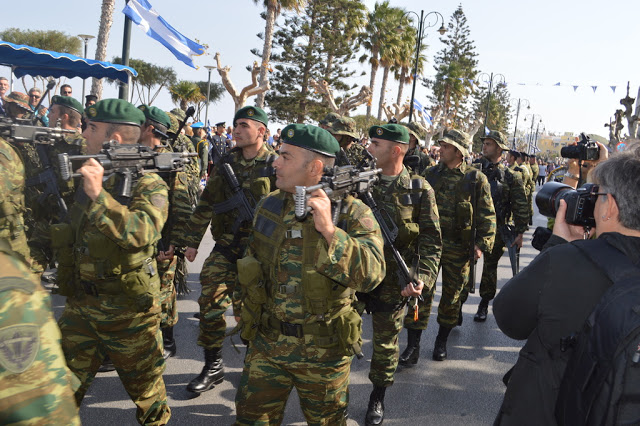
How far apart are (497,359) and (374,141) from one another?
9.38 ft

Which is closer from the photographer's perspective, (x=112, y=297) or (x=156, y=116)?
(x=112, y=297)

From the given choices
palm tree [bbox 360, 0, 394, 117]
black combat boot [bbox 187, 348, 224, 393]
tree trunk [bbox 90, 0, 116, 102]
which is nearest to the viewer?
black combat boot [bbox 187, 348, 224, 393]

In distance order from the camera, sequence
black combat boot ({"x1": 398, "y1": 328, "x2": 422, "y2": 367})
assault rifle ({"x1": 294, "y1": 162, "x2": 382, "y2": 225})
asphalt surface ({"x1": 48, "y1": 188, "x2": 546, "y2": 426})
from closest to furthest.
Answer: assault rifle ({"x1": 294, "y1": 162, "x2": 382, "y2": 225}), asphalt surface ({"x1": 48, "y1": 188, "x2": 546, "y2": 426}), black combat boot ({"x1": 398, "y1": 328, "x2": 422, "y2": 367})

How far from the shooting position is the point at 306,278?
2389 mm

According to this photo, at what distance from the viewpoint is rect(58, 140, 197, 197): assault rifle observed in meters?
2.55

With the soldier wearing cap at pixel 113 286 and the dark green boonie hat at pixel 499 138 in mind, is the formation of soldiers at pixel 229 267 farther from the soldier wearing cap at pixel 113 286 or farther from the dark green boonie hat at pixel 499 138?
the dark green boonie hat at pixel 499 138

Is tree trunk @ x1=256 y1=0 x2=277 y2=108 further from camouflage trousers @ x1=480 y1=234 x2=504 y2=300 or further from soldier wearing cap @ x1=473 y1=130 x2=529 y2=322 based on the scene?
camouflage trousers @ x1=480 y1=234 x2=504 y2=300

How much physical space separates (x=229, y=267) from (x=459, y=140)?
8.58ft

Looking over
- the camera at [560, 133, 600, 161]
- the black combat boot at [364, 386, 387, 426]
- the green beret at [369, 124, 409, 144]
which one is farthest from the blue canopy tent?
the camera at [560, 133, 600, 161]

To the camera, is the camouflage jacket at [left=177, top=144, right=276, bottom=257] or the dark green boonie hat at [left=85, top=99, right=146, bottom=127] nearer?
the dark green boonie hat at [left=85, top=99, right=146, bottom=127]

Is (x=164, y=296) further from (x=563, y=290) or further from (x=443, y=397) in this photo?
(x=563, y=290)

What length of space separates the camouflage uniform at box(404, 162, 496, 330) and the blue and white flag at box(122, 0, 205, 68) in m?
6.90

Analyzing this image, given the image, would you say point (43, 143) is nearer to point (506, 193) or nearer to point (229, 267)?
point (229, 267)

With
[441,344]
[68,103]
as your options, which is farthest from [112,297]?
[68,103]
